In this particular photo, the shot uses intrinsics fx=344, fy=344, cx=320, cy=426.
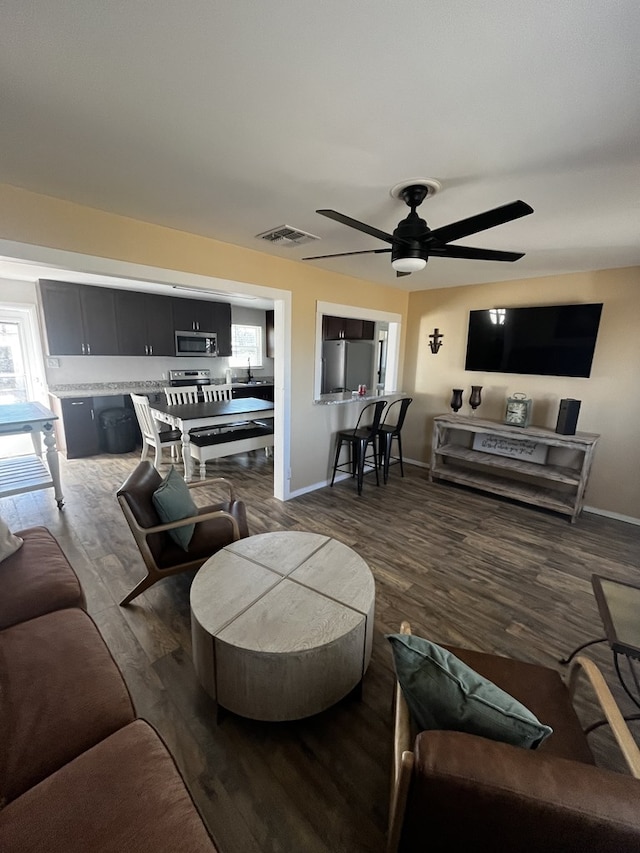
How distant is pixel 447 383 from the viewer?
4719mm

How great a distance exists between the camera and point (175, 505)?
6.81 ft

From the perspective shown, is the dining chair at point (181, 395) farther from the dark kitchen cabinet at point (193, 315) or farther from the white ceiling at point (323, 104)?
the white ceiling at point (323, 104)

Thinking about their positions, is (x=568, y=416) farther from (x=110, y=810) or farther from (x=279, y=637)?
(x=110, y=810)

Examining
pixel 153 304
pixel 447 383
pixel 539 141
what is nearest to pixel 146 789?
pixel 539 141

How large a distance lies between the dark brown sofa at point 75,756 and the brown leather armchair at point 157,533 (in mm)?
576

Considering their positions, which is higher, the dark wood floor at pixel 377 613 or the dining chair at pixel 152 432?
the dining chair at pixel 152 432

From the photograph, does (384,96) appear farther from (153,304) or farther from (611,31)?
(153,304)

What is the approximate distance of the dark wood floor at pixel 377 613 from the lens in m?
1.24

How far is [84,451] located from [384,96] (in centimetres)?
546

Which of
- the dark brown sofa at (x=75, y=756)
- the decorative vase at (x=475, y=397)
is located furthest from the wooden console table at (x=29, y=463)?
the decorative vase at (x=475, y=397)

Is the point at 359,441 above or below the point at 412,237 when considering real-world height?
below

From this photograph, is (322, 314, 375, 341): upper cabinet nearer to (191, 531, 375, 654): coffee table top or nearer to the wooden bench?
the wooden bench

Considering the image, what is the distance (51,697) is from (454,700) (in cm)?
123

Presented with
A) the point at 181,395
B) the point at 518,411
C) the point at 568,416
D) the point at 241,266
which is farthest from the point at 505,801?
the point at 181,395
